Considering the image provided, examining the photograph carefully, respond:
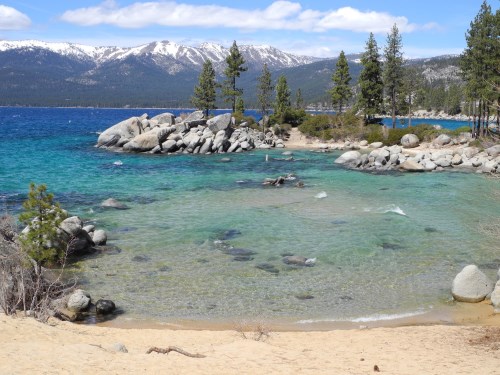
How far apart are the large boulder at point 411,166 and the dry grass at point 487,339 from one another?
41.0m

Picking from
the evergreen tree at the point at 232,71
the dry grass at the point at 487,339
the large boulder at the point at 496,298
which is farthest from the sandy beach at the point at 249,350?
the evergreen tree at the point at 232,71

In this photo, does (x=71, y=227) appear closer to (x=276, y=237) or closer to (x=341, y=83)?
(x=276, y=237)

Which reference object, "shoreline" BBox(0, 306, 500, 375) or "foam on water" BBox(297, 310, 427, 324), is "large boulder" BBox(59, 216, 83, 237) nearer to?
"shoreline" BBox(0, 306, 500, 375)

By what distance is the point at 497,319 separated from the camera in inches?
709

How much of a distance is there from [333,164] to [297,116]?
3352cm

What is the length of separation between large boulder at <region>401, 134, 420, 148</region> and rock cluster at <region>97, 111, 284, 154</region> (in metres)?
20.6

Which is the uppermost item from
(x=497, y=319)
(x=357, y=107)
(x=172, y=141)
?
(x=357, y=107)

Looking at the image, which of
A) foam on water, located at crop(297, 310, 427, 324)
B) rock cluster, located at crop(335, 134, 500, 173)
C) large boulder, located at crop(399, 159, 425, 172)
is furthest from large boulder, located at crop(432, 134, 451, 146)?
foam on water, located at crop(297, 310, 427, 324)

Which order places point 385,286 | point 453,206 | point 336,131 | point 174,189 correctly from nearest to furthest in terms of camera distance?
point 385,286 < point 453,206 < point 174,189 < point 336,131

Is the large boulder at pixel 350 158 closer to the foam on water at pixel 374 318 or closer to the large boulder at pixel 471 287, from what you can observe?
the large boulder at pixel 471 287

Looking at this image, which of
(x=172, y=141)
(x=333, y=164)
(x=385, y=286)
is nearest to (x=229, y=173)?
(x=333, y=164)

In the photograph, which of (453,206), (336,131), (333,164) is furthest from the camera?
(336,131)

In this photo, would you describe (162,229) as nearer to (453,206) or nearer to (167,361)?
(167,361)

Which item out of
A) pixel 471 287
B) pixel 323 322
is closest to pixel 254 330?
pixel 323 322
